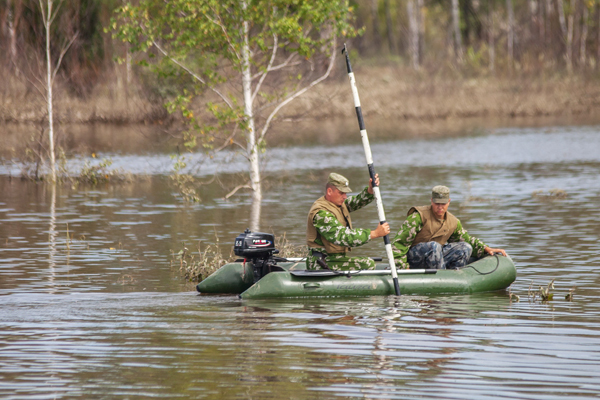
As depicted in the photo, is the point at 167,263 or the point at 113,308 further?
the point at 167,263

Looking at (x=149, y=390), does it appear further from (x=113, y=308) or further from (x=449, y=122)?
(x=449, y=122)

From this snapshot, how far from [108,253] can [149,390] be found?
6954mm

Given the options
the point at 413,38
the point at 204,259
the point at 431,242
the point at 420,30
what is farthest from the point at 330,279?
the point at 420,30

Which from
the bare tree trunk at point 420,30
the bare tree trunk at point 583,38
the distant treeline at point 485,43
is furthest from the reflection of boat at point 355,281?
the bare tree trunk at point 420,30

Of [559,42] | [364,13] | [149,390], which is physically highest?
[364,13]

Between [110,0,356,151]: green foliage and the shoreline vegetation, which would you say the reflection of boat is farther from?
the shoreline vegetation

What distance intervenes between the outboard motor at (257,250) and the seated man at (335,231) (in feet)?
1.38

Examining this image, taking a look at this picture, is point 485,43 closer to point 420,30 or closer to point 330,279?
point 420,30

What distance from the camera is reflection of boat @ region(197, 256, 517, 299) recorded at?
10.0 metres

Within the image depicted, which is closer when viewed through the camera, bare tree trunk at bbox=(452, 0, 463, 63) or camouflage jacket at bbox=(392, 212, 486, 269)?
camouflage jacket at bbox=(392, 212, 486, 269)

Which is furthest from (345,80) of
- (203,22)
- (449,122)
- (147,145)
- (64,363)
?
(64,363)

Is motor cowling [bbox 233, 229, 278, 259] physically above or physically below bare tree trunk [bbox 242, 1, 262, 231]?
below

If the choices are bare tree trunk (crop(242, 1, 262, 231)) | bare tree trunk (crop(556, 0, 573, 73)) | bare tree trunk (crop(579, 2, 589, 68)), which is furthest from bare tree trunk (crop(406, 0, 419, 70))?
bare tree trunk (crop(242, 1, 262, 231))

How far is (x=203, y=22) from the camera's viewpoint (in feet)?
58.8
